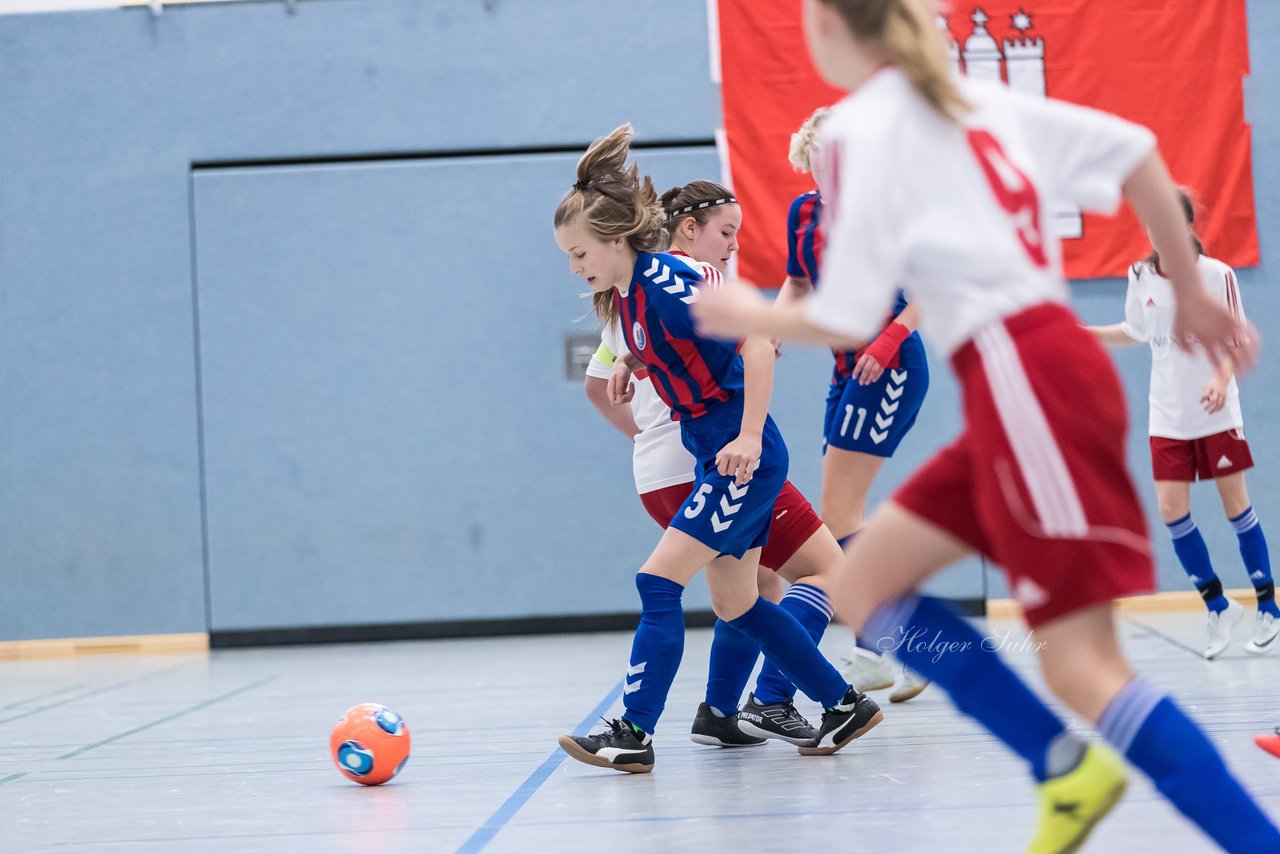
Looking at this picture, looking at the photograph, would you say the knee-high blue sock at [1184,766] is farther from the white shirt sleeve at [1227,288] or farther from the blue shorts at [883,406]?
the white shirt sleeve at [1227,288]

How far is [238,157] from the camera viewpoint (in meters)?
7.52

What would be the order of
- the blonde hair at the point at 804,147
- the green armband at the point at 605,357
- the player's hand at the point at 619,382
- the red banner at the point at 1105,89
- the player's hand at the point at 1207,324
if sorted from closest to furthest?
the player's hand at the point at 1207,324, the player's hand at the point at 619,382, the green armband at the point at 605,357, the blonde hair at the point at 804,147, the red banner at the point at 1105,89

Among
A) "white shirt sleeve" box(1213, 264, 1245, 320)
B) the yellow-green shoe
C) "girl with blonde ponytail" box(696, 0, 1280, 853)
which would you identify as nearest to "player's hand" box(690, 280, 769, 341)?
"girl with blonde ponytail" box(696, 0, 1280, 853)

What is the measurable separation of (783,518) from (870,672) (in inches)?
40.9

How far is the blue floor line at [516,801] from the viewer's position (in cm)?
244

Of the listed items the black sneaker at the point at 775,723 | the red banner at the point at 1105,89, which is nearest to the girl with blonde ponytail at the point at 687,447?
the black sneaker at the point at 775,723

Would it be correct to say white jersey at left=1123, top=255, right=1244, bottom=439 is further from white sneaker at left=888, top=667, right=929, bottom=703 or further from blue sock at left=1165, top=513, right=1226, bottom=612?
white sneaker at left=888, top=667, right=929, bottom=703

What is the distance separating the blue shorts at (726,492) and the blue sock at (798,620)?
1.45 ft

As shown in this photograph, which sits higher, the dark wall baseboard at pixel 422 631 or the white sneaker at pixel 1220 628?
the white sneaker at pixel 1220 628

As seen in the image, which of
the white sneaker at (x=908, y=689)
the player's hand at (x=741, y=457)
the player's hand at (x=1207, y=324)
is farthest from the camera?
the white sneaker at (x=908, y=689)

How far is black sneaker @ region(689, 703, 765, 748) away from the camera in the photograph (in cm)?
341

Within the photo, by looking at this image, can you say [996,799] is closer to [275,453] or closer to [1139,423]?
[1139,423]

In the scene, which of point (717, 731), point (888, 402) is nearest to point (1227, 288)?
point (888, 402)

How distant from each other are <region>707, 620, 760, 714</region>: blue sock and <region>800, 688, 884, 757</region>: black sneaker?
259 millimetres
